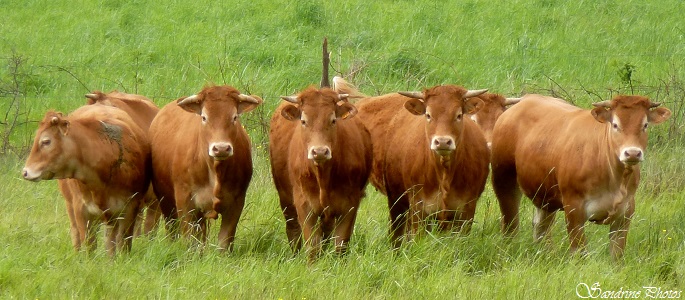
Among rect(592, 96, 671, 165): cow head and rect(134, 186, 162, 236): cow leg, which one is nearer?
rect(592, 96, 671, 165): cow head

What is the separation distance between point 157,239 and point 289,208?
146 centimetres

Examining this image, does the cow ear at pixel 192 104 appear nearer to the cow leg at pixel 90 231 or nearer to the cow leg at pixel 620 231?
the cow leg at pixel 90 231

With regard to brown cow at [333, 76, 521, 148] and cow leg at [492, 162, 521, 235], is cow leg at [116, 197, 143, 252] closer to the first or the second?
brown cow at [333, 76, 521, 148]

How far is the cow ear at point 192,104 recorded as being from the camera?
9117mm

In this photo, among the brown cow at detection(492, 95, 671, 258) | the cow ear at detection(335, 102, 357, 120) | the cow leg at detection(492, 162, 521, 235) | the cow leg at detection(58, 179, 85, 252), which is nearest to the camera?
the brown cow at detection(492, 95, 671, 258)

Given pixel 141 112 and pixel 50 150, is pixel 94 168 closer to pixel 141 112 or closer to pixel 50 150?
pixel 50 150

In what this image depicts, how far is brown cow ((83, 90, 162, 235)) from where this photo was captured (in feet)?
34.8

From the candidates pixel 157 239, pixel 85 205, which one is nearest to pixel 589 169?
pixel 157 239

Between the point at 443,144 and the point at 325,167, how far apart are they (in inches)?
37.4

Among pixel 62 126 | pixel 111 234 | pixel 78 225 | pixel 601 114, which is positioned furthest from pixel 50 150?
pixel 601 114

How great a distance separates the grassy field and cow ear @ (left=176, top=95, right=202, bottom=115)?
3.60ft

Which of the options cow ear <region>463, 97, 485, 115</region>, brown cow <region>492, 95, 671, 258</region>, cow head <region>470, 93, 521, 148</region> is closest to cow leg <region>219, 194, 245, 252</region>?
cow ear <region>463, 97, 485, 115</region>

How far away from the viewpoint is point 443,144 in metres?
8.74

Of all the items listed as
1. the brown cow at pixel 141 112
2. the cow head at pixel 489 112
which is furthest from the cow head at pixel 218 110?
the cow head at pixel 489 112
